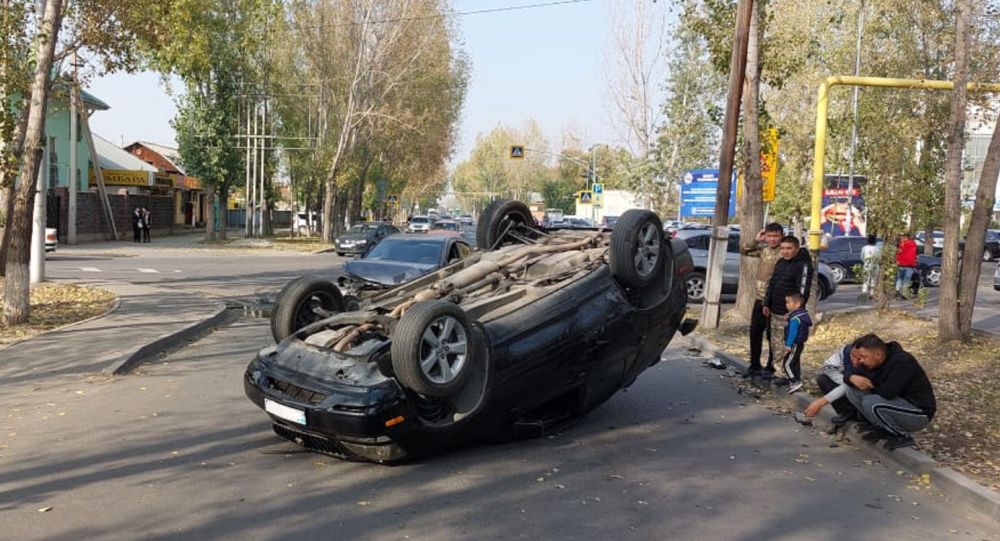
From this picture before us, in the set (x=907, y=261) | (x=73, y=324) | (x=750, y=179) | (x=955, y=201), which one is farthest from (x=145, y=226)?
(x=955, y=201)

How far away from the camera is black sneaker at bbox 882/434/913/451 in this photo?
6934 mm

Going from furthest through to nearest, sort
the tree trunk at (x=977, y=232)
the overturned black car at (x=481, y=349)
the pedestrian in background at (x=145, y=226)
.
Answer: the pedestrian in background at (x=145, y=226)
the tree trunk at (x=977, y=232)
the overturned black car at (x=481, y=349)

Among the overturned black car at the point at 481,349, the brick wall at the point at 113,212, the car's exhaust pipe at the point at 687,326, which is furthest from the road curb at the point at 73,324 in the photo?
the brick wall at the point at 113,212

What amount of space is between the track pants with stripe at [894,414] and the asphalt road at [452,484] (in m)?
0.31

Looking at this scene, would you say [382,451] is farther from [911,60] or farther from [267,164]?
[267,164]

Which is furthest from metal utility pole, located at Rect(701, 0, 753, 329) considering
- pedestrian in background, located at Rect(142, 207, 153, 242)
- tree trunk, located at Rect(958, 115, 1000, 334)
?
pedestrian in background, located at Rect(142, 207, 153, 242)

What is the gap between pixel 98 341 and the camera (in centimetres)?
1127

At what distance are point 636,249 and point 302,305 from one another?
2918 mm

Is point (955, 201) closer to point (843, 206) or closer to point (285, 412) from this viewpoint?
point (285, 412)

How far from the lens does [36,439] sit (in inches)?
Answer: 269

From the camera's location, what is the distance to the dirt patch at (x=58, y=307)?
12.2 meters

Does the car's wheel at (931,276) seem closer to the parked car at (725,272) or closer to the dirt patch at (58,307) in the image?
the parked car at (725,272)

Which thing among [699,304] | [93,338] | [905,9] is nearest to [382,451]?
[93,338]

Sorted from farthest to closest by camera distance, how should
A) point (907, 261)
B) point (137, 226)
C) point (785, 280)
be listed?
point (137, 226)
point (907, 261)
point (785, 280)
